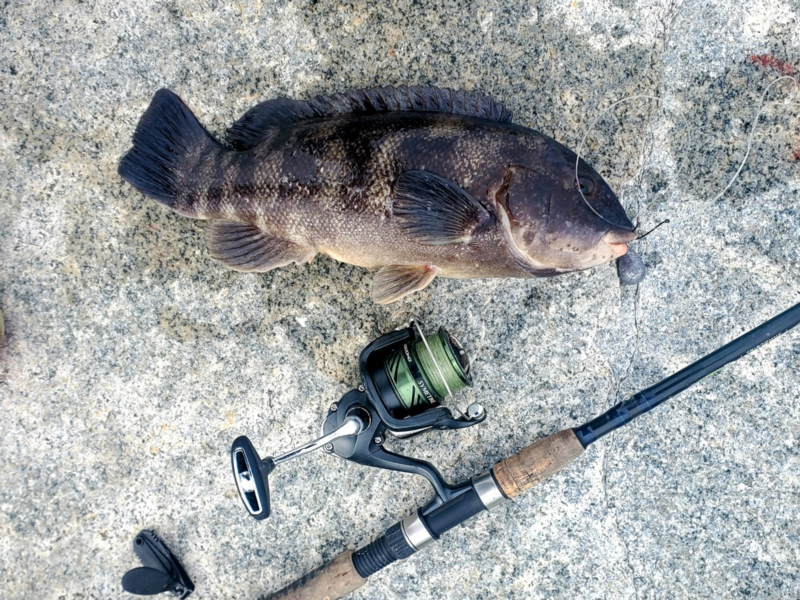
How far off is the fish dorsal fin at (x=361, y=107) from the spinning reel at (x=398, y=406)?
2.70 ft

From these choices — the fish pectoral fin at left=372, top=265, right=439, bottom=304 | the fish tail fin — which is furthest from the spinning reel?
the fish tail fin

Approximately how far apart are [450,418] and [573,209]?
877 mm

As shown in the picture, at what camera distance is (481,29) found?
212cm

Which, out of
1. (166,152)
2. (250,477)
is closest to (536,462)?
(250,477)

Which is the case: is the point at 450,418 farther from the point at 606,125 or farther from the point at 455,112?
the point at 606,125

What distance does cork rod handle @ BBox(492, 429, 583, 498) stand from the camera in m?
1.96

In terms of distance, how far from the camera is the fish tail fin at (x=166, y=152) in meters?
2.02

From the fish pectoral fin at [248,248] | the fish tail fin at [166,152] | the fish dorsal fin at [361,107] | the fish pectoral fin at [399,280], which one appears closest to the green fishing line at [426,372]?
the fish pectoral fin at [399,280]

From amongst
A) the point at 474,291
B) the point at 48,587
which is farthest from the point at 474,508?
the point at 48,587

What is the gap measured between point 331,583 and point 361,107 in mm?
1913

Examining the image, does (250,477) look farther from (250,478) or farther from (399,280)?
(399,280)

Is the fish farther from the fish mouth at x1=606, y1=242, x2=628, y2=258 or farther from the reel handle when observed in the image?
the reel handle

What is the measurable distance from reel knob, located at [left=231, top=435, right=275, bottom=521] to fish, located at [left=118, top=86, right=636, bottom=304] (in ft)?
2.21

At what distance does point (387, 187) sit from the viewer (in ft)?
5.86
